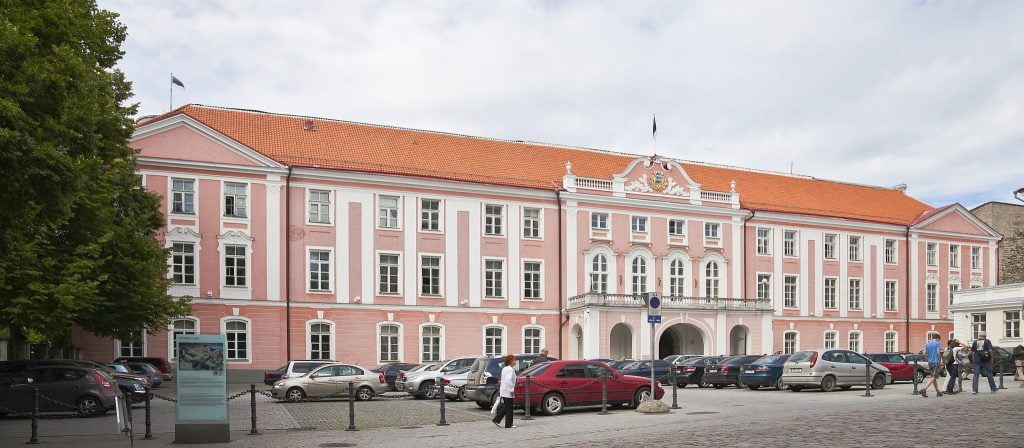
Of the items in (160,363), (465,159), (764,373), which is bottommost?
(160,363)

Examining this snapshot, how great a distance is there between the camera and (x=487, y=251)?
49531 mm

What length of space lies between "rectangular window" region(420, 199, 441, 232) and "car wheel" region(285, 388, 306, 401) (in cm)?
1869

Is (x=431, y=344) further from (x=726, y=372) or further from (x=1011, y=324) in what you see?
(x=1011, y=324)

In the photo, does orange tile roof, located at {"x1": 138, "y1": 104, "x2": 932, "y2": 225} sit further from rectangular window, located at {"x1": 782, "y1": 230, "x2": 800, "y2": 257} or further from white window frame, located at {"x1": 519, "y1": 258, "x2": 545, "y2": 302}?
white window frame, located at {"x1": 519, "y1": 258, "x2": 545, "y2": 302}

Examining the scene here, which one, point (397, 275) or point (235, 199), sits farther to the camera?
point (397, 275)

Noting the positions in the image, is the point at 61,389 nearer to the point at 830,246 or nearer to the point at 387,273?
the point at 387,273

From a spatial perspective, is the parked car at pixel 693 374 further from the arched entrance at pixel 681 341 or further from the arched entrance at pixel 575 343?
the arched entrance at pixel 681 341

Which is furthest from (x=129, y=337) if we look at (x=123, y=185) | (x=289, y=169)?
(x=289, y=169)

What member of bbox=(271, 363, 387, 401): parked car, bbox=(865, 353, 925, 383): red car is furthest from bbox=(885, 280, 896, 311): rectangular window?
bbox=(271, 363, 387, 401): parked car

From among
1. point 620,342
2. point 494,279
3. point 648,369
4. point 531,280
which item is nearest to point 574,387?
point 648,369

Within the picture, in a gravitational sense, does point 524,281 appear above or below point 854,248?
below

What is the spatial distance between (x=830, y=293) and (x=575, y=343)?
62.3ft

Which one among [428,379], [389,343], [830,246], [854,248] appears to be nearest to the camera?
[428,379]

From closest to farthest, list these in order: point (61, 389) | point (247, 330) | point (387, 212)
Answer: point (61, 389)
point (247, 330)
point (387, 212)
